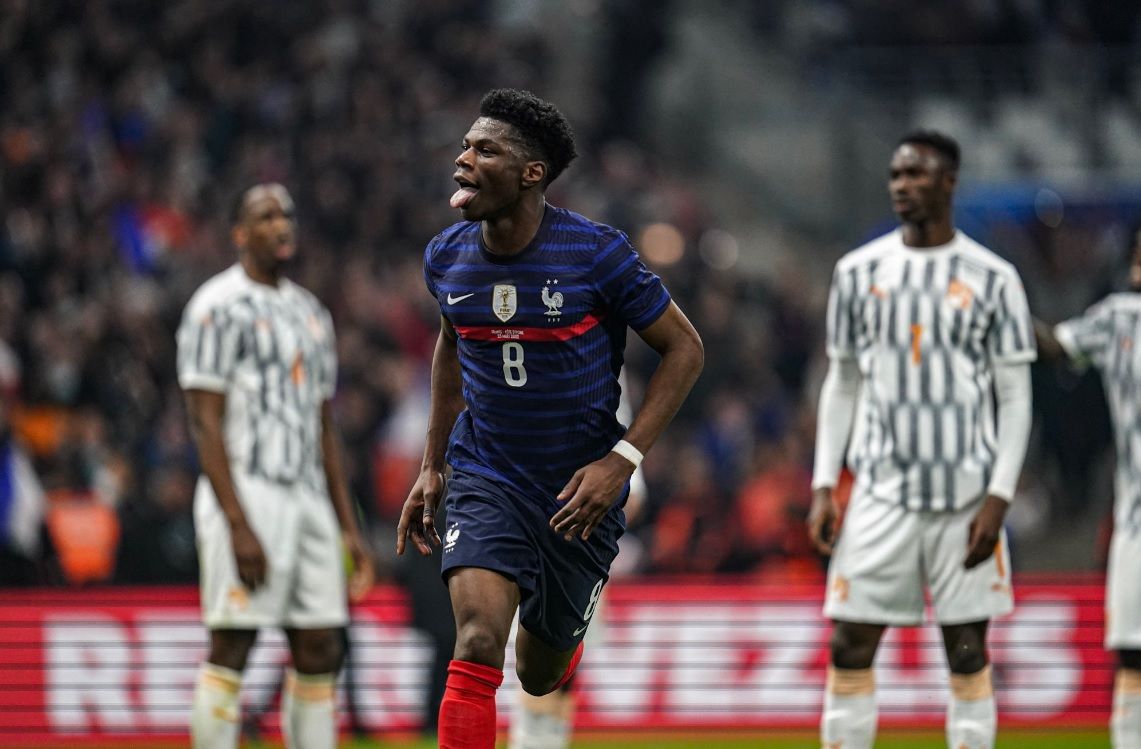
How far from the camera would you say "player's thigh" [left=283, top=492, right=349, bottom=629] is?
24.5ft

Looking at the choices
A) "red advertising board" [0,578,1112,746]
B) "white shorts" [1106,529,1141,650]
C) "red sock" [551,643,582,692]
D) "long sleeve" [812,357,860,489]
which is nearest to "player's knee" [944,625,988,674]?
"long sleeve" [812,357,860,489]

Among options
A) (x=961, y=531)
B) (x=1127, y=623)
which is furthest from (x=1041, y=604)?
(x=961, y=531)

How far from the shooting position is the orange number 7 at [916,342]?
274 inches

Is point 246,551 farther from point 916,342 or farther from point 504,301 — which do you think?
point 916,342

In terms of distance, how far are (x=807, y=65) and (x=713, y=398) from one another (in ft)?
20.2

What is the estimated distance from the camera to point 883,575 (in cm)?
690

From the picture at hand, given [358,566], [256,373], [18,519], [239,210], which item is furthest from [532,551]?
[18,519]

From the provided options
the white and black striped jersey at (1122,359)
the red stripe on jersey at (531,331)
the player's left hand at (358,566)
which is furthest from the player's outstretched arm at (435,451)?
the white and black striped jersey at (1122,359)

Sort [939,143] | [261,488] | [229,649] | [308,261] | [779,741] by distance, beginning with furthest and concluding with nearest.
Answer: [308,261] < [779,741] < [261,488] < [229,649] < [939,143]

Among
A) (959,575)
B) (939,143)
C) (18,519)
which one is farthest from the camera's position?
(18,519)

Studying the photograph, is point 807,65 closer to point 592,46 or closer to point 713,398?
point 592,46

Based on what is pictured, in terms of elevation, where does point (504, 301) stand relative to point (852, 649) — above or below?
above

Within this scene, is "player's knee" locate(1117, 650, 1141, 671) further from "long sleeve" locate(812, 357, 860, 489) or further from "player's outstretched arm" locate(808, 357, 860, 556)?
"long sleeve" locate(812, 357, 860, 489)

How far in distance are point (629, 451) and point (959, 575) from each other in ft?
6.53
